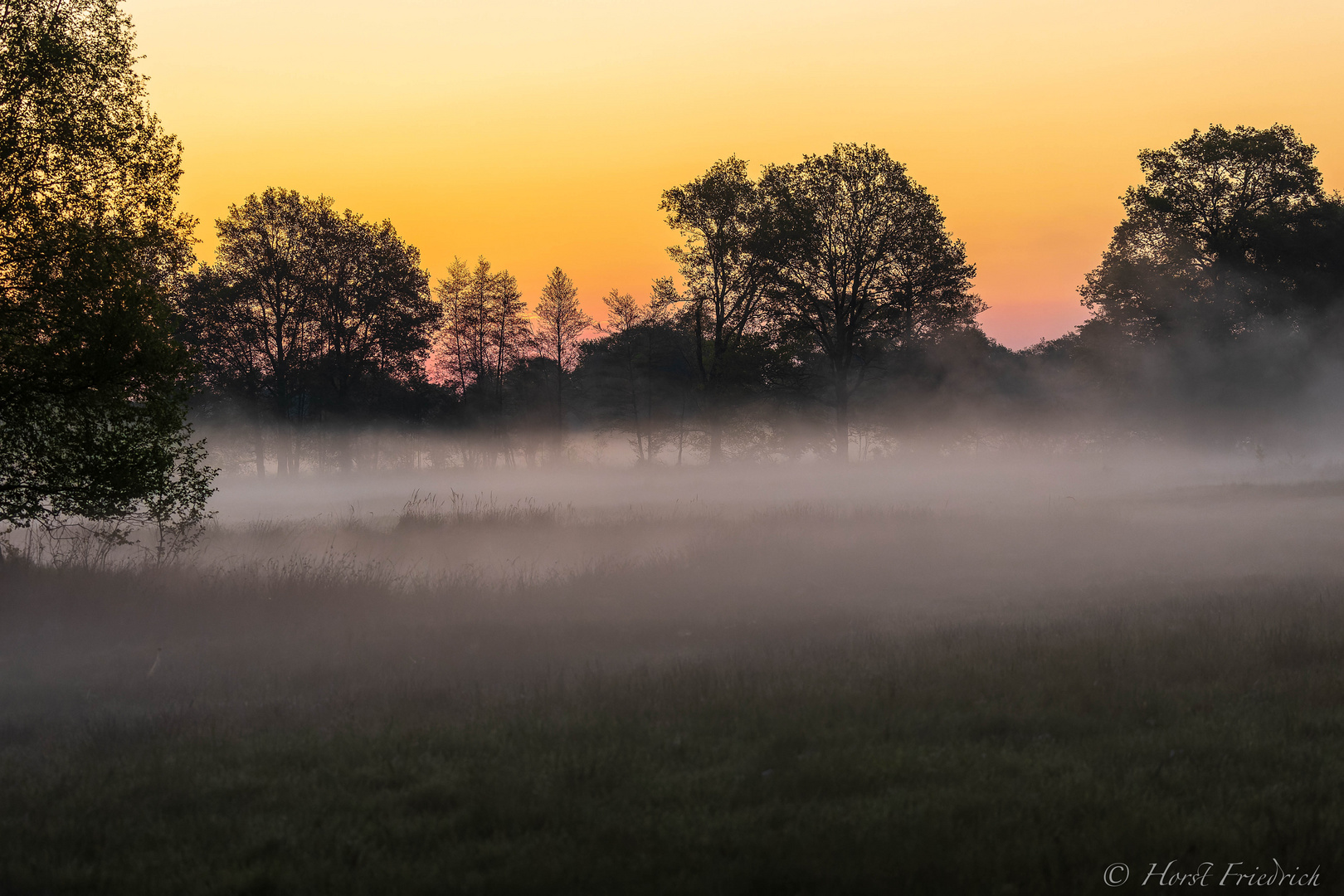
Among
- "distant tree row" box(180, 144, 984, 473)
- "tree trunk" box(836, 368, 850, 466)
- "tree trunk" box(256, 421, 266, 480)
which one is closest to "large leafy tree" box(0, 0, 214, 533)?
"distant tree row" box(180, 144, 984, 473)

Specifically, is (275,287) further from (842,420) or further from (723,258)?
(842,420)

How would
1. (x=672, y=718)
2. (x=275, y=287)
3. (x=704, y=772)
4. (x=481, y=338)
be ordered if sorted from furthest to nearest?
(x=481, y=338)
(x=275, y=287)
(x=672, y=718)
(x=704, y=772)

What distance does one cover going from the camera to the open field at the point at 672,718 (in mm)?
4953

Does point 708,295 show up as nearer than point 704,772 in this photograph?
No

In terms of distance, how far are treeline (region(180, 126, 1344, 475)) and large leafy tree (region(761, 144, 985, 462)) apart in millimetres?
79

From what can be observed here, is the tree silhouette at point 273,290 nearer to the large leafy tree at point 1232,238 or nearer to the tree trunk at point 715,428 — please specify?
the tree trunk at point 715,428

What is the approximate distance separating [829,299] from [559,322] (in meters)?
24.4

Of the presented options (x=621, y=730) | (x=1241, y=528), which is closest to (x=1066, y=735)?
(x=621, y=730)

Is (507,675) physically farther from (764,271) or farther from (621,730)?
(764,271)

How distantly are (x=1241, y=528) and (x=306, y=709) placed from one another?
20.6m

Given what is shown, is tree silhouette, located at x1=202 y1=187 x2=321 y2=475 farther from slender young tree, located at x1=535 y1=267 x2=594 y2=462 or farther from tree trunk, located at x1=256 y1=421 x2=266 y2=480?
slender young tree, located at x1=535 y1=267 x2=594 y2=462

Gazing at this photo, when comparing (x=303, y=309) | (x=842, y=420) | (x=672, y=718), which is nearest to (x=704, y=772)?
(x=672, y=718)

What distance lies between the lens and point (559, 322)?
→ 58.4m

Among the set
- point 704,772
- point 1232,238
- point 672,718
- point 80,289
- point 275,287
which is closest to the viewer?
point 704,772
